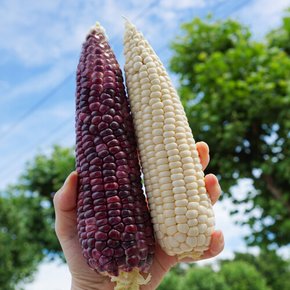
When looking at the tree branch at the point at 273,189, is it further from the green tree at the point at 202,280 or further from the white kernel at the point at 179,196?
the green tree at the point at 202,280

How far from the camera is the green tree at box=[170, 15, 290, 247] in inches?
262

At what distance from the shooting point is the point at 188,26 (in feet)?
27.2

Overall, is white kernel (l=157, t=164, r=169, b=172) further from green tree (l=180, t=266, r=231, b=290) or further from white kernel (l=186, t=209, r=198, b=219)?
green tree (l=180, t=266, r=231, b=290)

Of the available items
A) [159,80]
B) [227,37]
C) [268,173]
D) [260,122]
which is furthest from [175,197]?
[227,37]

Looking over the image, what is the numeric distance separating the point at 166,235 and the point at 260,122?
5871 millimetres

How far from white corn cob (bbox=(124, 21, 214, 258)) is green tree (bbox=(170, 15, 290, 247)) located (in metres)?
5.11

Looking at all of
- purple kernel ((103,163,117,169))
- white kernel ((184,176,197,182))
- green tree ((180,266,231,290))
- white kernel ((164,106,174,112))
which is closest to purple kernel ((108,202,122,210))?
purple kernel ((103,163,117,169))

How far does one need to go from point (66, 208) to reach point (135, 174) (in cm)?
30

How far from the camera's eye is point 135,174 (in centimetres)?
141

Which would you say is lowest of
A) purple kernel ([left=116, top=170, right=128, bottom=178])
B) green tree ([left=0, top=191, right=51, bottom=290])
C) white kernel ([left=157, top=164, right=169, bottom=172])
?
purple kernel ([left=116, top=170, right=128, bottom=178])

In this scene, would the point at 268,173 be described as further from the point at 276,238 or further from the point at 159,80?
the point at 159,80

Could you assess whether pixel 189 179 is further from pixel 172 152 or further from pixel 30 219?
pixel 30 219

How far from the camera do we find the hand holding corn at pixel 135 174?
1.33m

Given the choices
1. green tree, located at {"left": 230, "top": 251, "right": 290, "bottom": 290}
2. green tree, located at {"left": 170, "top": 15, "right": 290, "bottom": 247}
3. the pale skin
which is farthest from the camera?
green tree, located at {"left": 230, "top": 251, "right": 290, "bottom": 290}
